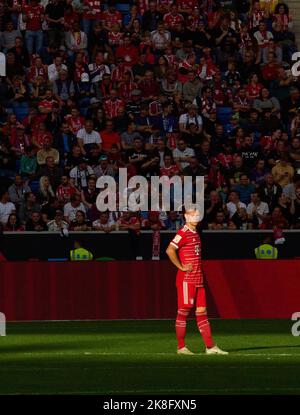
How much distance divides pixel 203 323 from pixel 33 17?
16.0 m

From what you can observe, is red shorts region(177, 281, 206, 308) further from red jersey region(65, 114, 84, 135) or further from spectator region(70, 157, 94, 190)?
red jersey region(65, 114, 84, 135)

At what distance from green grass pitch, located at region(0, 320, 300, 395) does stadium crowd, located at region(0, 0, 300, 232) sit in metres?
4.72

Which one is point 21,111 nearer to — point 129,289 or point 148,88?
point 148,88

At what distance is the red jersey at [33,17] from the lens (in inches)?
1303

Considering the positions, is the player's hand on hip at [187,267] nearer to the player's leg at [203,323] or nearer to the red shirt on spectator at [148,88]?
the player's leg at [203,323]

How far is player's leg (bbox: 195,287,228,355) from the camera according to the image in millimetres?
18719

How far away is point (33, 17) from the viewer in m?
33.1

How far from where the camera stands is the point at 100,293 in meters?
26.3

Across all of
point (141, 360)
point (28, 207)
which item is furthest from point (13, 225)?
point (141, 360)

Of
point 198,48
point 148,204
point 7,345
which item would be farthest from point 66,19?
point 7,345

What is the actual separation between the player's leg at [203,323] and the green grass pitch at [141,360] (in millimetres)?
216

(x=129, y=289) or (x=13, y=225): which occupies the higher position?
(x=13, y=225)

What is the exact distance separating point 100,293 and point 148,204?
3.68 meters
